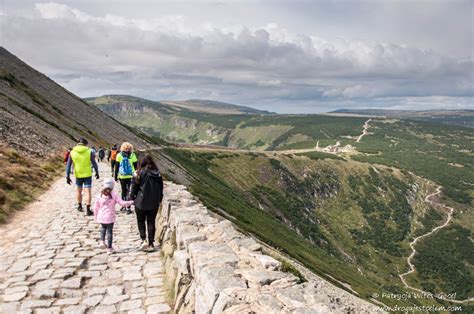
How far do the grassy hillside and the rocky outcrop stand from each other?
95847 mm

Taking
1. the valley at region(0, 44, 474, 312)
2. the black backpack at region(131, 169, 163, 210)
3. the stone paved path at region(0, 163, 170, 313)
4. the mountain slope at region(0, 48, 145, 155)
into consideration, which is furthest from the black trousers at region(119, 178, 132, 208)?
the valley at region(0, 44, 474, 312)

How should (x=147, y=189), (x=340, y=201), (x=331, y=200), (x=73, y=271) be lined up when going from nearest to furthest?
(x=73, y=271)
(x=147, y=189)
(x=331, y=200)
(x=340, y=201)

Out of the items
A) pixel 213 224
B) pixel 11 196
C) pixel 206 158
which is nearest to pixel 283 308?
pixel 213 224

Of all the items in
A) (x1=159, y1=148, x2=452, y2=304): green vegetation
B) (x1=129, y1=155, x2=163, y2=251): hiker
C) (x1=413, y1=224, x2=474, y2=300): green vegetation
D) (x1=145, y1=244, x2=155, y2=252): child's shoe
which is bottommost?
(x1=413, y1=224, x2=474, y2=300): green vegetation

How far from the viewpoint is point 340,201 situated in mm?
162000

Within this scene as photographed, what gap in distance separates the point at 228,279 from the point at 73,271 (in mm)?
5478

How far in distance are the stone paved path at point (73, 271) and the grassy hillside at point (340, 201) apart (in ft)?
301

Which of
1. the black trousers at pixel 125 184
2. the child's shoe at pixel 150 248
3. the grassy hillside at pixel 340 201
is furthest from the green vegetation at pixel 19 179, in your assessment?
the grassy hillside at pixel 340 201

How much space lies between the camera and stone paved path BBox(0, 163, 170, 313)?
8148 mm

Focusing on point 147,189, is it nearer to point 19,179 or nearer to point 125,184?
point 125,184

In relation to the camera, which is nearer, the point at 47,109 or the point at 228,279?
the point at 228,279

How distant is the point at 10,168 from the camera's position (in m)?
22.3

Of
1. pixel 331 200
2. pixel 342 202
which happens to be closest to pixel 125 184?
pixel 331 200

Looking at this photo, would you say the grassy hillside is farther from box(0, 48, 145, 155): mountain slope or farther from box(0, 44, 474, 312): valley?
box(0, 48, 145, 155): mountain slope
